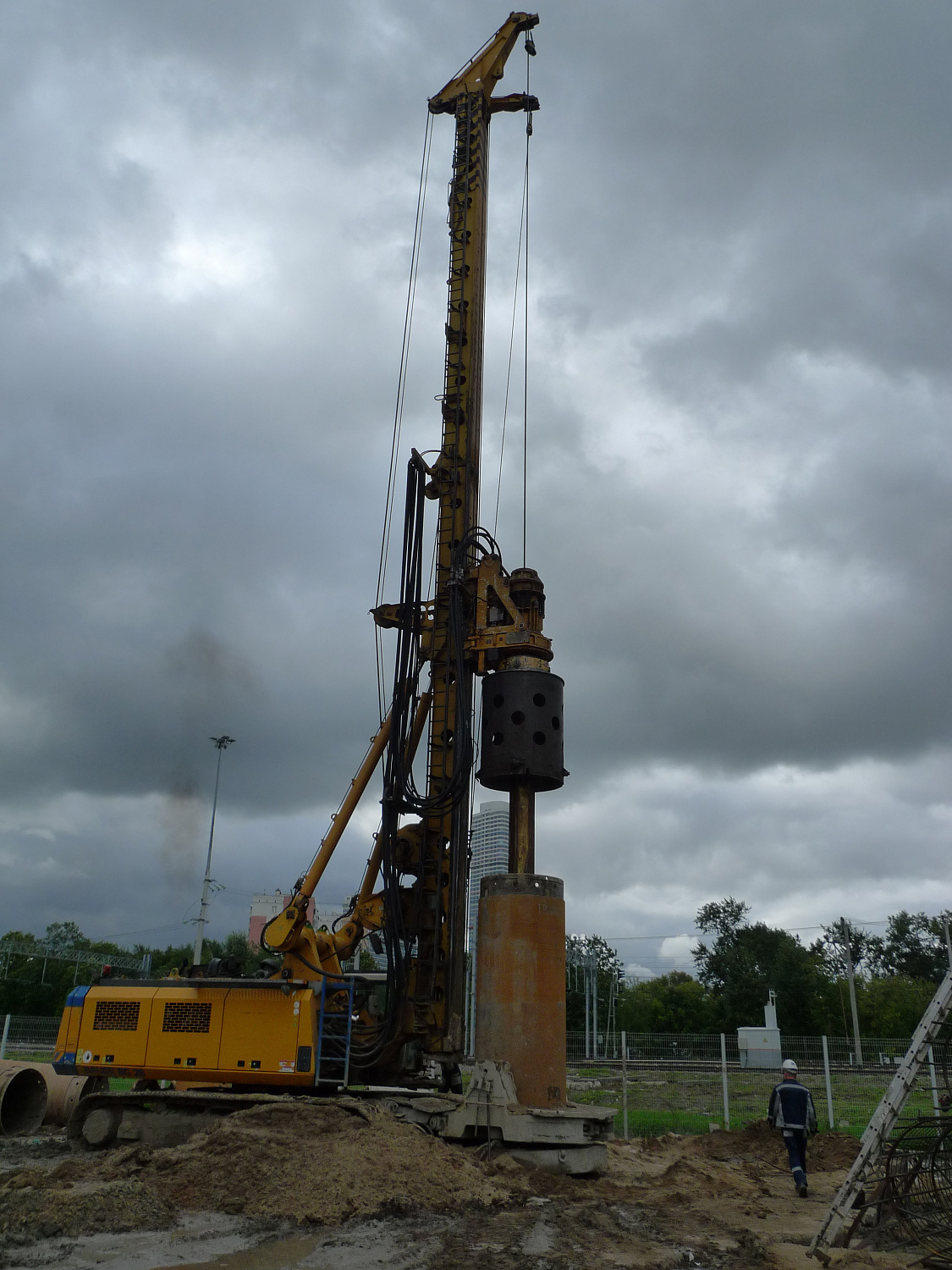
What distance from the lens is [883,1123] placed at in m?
8.94

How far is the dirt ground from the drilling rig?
1278mm

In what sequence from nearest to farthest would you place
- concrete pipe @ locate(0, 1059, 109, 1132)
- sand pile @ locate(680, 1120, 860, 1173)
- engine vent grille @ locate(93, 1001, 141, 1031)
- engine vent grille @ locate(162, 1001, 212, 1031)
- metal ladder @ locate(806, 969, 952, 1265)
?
1. metal ladder @ locate(806, 969, 952, 1265)
2. engine vent grille @ locate(162, 1001, 212, 1031)
3. sand pile @ locate(680, 1120, 860, 1173)
4. engine vent grille @ locate(93, 1001, 141, 1031)
5. concrete pipe @ locate(0, 1059, 109, 1132)

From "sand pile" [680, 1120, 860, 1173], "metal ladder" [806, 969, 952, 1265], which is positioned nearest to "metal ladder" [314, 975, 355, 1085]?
"sand pile" [680, 1120, 860, 1173]

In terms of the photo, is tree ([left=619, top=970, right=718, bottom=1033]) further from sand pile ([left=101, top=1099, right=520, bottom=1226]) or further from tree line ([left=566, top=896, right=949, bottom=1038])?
sand pile ([left=101, top=1099, right=520, bottom=1226])

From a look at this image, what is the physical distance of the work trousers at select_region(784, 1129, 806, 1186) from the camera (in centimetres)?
1234

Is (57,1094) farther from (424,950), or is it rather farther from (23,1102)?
(424,950)

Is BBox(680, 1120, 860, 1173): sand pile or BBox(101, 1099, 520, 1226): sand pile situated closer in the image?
BBox(101, 1099, 520, 1226): sand pile

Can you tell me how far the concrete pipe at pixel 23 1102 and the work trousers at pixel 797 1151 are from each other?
1352 centimetres

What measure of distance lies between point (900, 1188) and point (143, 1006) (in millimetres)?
10910

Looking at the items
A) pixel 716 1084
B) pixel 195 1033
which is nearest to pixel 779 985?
pixel 716 1084

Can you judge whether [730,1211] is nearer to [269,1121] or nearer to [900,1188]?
[900,1188]

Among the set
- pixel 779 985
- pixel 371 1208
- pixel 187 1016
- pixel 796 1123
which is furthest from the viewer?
pixel 779 985

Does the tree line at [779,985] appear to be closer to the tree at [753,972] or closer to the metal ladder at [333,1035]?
the tree at [753,972]

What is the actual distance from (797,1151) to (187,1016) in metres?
8.79
